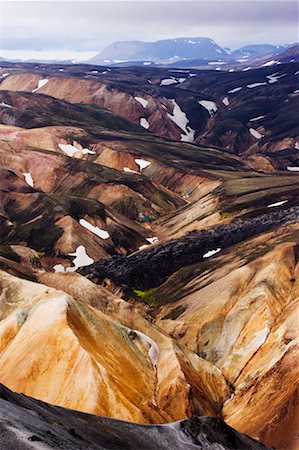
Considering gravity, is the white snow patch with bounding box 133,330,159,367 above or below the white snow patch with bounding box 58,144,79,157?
below

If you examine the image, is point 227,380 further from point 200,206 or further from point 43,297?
point 200,206

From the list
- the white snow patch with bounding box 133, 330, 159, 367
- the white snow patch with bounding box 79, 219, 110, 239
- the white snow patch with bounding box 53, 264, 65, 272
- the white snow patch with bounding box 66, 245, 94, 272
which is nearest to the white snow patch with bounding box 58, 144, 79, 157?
the white snow patch with bounding box 79, 219, 110, 239

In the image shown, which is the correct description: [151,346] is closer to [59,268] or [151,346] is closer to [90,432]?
[90,432]

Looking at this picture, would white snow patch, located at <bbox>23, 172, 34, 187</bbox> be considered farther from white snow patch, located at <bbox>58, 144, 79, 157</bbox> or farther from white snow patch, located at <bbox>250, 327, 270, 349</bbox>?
white snow patch, located at <bbox>250, 327, 270, 349</bbox>

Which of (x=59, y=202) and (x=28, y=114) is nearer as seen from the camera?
(x=59, y=202)

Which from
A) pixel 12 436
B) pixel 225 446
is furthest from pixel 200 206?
pixel 12 436

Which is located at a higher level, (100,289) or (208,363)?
(100,289)
